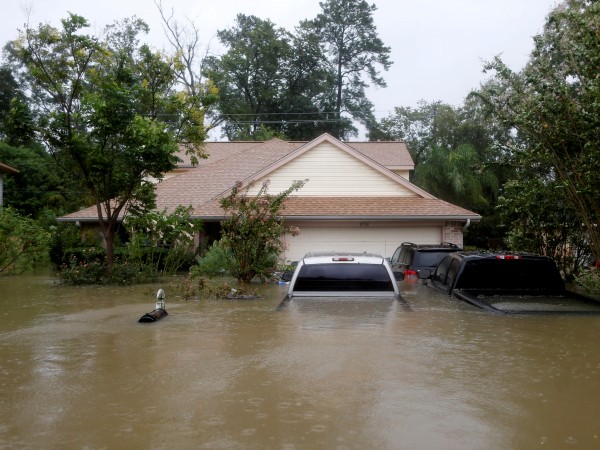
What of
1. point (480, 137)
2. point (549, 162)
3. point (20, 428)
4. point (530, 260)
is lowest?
point (20, 428)

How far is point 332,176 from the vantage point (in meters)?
25.0

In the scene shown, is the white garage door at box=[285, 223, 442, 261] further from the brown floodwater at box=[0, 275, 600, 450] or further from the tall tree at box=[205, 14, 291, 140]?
the tall tree at box=[205, 14, 291, 140]

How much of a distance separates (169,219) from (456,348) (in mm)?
12335

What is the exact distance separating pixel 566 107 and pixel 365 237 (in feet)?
37.1

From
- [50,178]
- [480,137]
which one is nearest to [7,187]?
[50,178]

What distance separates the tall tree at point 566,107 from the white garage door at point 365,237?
9.26 metres

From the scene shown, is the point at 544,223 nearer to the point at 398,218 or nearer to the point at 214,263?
the point at 398,218

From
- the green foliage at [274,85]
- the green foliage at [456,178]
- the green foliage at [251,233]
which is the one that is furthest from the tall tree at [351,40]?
the green foliage at [251,233]

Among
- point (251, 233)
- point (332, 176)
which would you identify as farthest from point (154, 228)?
point (332, 176)

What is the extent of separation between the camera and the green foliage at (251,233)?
17781mm

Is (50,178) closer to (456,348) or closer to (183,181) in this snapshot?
(183,181)

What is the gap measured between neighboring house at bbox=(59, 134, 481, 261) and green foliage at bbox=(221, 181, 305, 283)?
157 inches

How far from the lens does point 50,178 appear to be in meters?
41.5

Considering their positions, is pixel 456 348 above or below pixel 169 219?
below
